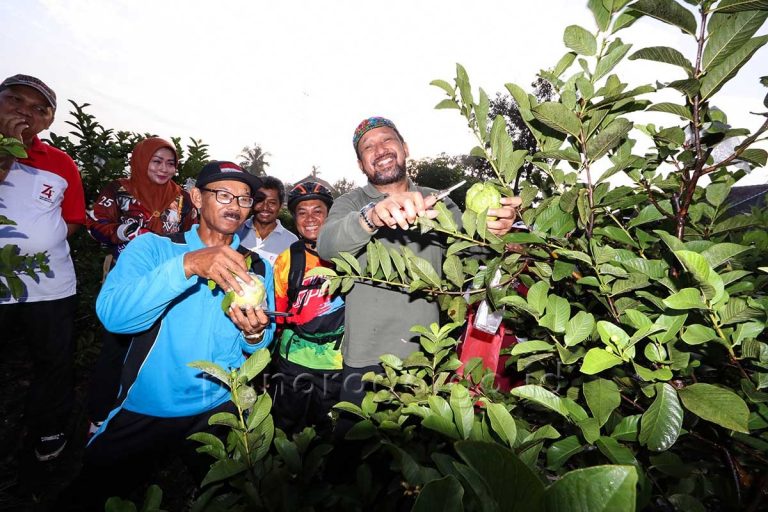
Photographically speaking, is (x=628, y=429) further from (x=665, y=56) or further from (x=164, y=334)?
(x=164, y=334)

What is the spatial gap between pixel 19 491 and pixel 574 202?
3903 millimetres

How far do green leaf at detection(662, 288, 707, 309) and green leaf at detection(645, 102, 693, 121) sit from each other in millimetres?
416

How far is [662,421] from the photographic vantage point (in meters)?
Result: 0.58

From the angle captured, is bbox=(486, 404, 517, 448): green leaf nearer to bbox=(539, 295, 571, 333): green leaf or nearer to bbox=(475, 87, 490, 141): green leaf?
bbox=(539, 295, 571, 333): green leaf

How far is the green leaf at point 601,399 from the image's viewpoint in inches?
24.5

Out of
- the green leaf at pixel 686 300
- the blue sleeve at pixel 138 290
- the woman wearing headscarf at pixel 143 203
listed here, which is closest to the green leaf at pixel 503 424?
the green leaf at pixel 686 300

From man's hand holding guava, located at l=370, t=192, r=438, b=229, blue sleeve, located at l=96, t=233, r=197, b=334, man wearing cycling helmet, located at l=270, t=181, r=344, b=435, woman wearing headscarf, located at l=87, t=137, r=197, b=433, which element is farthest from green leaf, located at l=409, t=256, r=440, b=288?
woman wearing headscarf, located at l=87, t=137, r=197, b=433

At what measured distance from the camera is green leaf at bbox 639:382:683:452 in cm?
57

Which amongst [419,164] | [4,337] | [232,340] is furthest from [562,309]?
[419,164]

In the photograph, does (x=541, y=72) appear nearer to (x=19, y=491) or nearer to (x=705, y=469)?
(x=705, y=469)

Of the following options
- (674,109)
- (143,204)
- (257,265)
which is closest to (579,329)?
(674,109)

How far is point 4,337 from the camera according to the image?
2.59 metres

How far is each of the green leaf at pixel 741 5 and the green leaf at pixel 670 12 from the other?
0.16 ft

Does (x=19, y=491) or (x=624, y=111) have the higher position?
(x=624, y=111)
